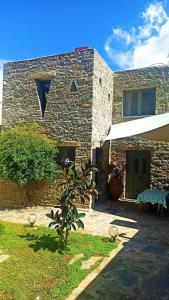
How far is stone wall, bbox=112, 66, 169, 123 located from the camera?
14539mm

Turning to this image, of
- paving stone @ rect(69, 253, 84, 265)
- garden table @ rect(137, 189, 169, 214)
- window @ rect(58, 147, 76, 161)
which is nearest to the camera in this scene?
paving stone @ rect(69, 253, 84, 265)

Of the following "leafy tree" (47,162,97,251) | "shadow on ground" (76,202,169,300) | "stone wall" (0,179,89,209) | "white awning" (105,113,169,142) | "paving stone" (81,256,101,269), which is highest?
"white awning" (105,113,169,142)

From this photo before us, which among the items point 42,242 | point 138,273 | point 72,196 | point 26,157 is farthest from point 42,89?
point 138,273

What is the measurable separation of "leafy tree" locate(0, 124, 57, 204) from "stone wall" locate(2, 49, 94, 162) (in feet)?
3.83

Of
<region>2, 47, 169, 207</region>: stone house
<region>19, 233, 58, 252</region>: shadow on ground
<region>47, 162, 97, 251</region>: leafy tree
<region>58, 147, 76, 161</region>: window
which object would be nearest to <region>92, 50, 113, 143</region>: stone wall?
<region>2, 47, 169, 207</region>: stone house

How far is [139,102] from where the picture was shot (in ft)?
50.5

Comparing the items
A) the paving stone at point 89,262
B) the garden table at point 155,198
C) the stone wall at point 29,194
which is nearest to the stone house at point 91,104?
the stone wall at point 29,194

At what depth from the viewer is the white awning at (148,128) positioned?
7.57m

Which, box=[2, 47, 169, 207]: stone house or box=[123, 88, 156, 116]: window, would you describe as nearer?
box=[2, 47, 169, 207]: stone house

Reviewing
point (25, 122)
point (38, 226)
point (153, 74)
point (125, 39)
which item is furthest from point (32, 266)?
point (125, 39)

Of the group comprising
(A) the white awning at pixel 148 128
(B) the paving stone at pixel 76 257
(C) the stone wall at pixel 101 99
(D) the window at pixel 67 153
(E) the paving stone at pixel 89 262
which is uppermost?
(C) the stone wall at pixel 101 99

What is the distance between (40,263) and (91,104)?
841cm

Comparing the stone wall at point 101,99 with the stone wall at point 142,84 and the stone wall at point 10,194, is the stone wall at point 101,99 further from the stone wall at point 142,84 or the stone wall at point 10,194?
the stone wall at point 10,194

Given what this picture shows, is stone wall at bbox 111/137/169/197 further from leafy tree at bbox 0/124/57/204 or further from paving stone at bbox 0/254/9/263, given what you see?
paving stone at bbox 0/254/9/263
